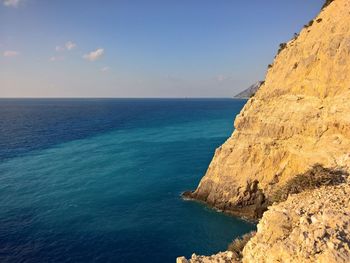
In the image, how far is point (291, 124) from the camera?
3850cm

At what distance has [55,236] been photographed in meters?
35.3

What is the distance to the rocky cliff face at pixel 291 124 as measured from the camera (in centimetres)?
3484

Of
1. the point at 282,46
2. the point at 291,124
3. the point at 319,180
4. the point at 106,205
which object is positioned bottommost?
the point at 106,205

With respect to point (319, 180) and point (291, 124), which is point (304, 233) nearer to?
point (319, 180)

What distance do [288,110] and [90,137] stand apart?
67866 mm

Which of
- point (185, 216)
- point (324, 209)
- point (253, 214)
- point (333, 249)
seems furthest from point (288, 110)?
point (333, 249)

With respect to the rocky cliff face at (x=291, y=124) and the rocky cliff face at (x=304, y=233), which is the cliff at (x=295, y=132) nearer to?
the rocky cliff face at (x=291, y=124)

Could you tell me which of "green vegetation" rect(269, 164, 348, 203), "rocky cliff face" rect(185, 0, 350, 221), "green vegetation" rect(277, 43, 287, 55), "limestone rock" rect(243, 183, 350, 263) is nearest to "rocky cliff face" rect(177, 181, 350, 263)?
"limestone rock" rect(243, 183, 350, 263)

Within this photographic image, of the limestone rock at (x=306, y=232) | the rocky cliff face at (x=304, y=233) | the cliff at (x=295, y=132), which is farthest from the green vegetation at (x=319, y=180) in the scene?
the limestone rock at (x=306, y=232)

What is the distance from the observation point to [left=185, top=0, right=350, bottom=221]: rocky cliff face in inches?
1372

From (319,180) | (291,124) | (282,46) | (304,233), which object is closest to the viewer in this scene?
(304,233)

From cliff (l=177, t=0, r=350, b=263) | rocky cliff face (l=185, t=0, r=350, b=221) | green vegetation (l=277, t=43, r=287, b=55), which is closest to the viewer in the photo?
cliff (l=177, t=0, r=350, b=263)

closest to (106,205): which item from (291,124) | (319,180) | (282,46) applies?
(291,124)

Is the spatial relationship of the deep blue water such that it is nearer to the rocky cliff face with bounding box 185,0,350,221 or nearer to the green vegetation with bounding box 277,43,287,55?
the rocky cliff face with bounding box 185,0,350,221
